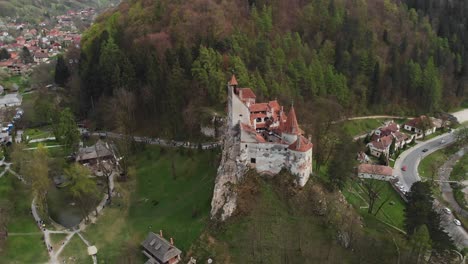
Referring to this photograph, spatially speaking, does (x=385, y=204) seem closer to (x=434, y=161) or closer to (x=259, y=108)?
(x=434, y=161)

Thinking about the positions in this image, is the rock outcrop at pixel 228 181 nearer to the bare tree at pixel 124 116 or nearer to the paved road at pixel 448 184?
the bare tree at pixel 124 116

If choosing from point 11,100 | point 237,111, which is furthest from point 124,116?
point 11,100

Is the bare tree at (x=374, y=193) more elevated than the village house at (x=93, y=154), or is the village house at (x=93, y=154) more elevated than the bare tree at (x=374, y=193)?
the village house at (x=93, y=154)

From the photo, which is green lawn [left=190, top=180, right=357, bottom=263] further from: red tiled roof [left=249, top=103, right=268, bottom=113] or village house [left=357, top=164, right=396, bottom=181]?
village house [left=357, top=164, right=396, bottom=181]

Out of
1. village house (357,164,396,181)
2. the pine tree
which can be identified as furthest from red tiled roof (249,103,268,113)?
the pine tree

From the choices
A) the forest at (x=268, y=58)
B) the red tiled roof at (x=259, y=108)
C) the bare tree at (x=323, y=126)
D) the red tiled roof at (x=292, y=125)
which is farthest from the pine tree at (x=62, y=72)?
the red tiled roof at (x=292, y=125)

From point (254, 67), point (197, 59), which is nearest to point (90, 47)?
point (197, 59)

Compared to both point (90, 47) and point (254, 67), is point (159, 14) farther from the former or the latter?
point (254, 67)
